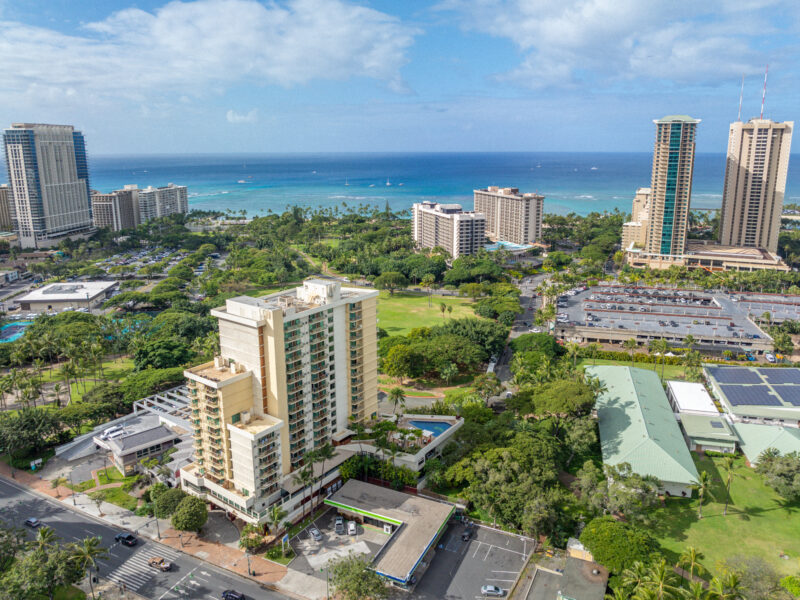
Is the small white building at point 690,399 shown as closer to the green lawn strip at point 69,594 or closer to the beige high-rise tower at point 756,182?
the green lawn strip at point 69,594

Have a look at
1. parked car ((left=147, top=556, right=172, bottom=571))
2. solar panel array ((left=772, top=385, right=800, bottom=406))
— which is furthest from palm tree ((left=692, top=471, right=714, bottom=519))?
parked car ((left=147, top=556, right=172, bottom=571))

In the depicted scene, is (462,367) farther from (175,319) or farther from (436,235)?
(436,235)

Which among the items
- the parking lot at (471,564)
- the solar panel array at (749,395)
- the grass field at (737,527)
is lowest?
the parking lot at (471,564)

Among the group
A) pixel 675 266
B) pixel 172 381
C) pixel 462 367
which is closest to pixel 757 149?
pixel 675 266

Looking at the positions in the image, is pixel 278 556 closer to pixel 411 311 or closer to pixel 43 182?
pixel 411 311

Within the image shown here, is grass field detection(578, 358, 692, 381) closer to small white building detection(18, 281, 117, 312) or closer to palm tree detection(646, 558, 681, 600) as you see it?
palm tree detection(646, 558, 681, 600)

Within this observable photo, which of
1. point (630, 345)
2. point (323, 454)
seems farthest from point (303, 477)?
point (630, 345)

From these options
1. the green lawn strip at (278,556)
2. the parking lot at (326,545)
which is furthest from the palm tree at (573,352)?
the green lawn strip at (278,556)
